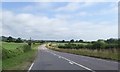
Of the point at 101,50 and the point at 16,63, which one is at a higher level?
the point at 101,50

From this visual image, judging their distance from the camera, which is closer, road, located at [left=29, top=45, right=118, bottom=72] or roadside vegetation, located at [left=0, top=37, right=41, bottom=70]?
road, located at [left=29, top=45, right=118, bottom=72]

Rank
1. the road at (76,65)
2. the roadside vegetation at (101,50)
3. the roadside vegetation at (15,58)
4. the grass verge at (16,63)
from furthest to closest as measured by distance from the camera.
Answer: the roadside vegetation at (101,50)
the roadside vegetation at (15,58)
the grass verge at (16,63)
the road at (76,65)

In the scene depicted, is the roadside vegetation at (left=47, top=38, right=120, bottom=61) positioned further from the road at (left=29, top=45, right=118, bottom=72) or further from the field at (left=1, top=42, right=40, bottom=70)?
the field at (left=1, top=42, right=40, bottom=70)

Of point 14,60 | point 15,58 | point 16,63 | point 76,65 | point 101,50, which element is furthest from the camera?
point 101,50

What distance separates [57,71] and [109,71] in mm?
3346

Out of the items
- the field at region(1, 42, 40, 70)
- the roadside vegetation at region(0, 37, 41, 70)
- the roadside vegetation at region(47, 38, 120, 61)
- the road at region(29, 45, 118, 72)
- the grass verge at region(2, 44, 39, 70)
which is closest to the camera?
the road at region(29, 45, 118, 72)

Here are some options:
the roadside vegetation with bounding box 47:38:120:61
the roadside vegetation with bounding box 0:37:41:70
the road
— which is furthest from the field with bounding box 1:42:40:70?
the roadside vegetation with bounding box 47:38:120:61

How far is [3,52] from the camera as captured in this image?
37000mm

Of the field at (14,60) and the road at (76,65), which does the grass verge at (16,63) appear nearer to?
the field at (14,60)

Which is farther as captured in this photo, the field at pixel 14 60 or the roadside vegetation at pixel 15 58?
the roadside vegetation at pixel 15 58

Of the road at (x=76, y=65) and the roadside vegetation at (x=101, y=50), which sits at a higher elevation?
the roadside vegetation at (x=101, y=50)

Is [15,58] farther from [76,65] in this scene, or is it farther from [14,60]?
[76,65]

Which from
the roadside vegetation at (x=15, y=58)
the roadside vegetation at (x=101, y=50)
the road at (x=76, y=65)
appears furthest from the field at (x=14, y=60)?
the roadside vegetation at (x=101, y=50)

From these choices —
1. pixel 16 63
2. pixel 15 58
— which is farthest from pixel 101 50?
pixel 16 63
